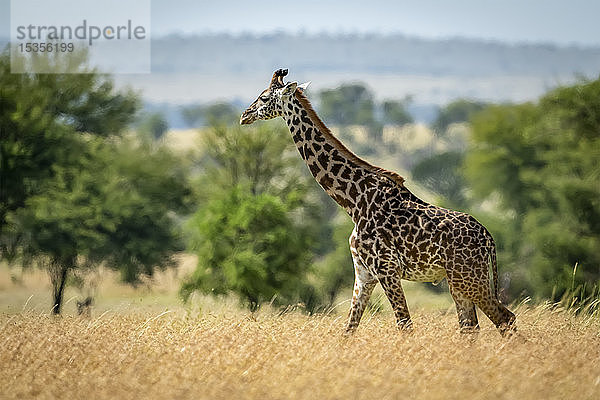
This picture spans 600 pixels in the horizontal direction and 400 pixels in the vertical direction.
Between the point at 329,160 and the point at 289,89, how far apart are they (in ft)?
3.51

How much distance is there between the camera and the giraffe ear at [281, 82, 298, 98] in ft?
40.3

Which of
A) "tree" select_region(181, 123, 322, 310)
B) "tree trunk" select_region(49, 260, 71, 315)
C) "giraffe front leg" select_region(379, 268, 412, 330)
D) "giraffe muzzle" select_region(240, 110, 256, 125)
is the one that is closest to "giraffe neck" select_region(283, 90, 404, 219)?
"giraffe muzzle" select_region(240, 110, 256, 125)

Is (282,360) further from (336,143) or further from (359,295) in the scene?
(336,143)

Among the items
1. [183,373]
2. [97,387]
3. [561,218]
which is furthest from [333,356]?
[561,218]

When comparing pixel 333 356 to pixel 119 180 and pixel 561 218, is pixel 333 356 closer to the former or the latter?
pixel 119 180

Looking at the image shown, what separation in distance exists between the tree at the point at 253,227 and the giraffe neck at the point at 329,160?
87.1ft

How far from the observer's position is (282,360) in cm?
970

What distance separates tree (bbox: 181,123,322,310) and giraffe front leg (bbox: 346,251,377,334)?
26.8m

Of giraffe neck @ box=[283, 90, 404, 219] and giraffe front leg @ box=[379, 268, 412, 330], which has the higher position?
giraffe neck @ box=[283, 90, 404, 219]

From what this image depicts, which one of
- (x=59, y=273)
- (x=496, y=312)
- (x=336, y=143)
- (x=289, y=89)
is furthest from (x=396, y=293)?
(x=59, y=273)

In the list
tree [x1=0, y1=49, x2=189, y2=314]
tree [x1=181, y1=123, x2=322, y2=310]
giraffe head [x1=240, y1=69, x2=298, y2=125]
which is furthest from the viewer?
tree [x1=0, y1=49, x2=189, y2=314]

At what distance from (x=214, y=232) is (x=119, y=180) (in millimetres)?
8733

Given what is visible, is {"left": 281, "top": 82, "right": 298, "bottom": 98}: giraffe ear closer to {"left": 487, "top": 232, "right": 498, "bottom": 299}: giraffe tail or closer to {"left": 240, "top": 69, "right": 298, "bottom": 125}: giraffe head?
{"left": 240, "top": 69, "right": 298, "bottom": 125}: giraffe head

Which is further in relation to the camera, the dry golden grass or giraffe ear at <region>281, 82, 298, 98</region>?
giraffe ear at <region>281, 82, 298, 98</region>
